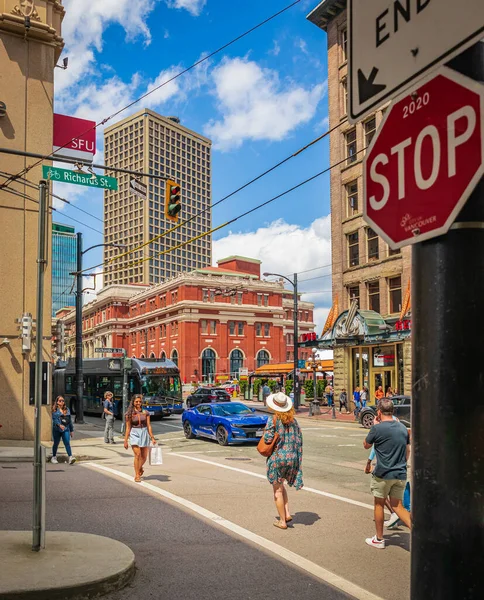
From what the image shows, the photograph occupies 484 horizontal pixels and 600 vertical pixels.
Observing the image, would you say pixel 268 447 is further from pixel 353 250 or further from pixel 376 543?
pixel 353 250

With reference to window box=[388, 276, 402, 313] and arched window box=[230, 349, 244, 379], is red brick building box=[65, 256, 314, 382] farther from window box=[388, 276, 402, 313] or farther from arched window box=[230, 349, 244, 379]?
window box=[388, 276, 402, 313]

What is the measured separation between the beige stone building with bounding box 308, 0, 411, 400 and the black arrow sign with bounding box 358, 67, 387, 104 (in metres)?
31.1

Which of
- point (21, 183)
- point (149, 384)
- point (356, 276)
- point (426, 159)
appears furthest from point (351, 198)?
point (426, 159)

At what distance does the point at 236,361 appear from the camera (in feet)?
277

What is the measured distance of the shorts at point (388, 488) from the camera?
7520 mm

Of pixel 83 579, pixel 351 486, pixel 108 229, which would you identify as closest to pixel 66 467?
pixel 351 486

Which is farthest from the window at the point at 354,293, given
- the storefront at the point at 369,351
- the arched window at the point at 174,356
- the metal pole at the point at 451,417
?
the arched window at the point at 174,356

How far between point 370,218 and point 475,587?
1444 millimetres

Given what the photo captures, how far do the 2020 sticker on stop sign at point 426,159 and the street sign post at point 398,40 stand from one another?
8 cm

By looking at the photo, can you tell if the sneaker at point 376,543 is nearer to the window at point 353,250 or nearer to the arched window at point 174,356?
the window at point 353,250

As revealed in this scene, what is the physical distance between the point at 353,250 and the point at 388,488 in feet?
109

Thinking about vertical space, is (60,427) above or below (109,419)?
above

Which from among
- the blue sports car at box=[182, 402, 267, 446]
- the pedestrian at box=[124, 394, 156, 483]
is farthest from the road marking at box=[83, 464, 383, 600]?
the blue sports car at box=[182, 402, 267, 446]

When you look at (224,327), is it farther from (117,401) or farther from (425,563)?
(425,563)
